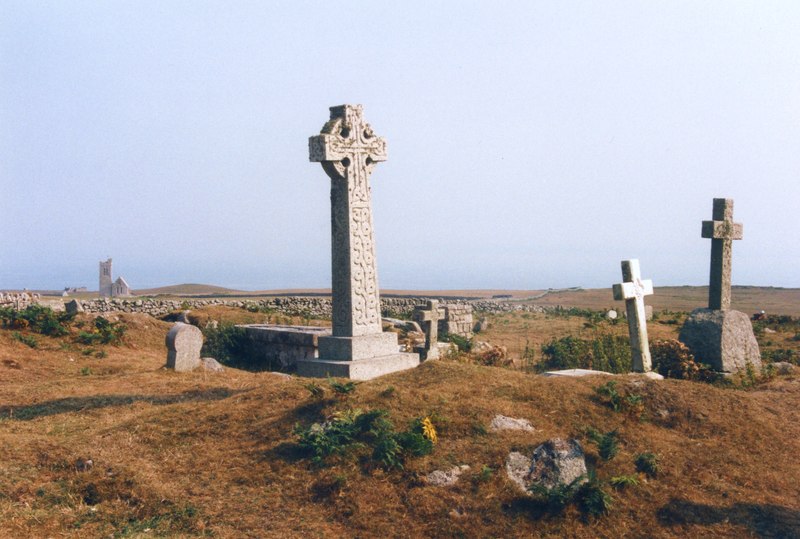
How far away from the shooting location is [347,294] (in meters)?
11.1

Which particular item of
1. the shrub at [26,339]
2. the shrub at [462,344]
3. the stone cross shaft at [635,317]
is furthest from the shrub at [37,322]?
the stone cross shaft at [635,317]

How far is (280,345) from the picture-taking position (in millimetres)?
17047

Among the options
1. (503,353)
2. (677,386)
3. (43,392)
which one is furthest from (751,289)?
(43,392)

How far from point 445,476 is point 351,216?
195 inches

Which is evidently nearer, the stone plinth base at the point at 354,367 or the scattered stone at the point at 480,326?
the stone plinth base at the point at 354,367

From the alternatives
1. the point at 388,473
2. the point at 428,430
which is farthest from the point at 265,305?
the point at 388,473

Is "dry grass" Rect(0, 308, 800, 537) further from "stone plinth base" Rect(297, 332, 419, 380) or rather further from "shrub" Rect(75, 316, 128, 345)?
"shrub" Rect(75, 316, 128, 345)

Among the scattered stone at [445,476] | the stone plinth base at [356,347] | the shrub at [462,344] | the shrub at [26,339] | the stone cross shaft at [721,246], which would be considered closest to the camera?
the scattered stone at [445,476]

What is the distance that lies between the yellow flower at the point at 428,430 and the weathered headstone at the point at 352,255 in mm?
3007

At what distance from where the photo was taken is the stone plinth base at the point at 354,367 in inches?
421

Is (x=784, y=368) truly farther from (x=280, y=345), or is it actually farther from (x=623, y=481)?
(x=280, y=345)

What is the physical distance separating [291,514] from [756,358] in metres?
10.6

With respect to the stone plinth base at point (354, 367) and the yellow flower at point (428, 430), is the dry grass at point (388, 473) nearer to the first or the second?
the yellow flower at point (428, 430)

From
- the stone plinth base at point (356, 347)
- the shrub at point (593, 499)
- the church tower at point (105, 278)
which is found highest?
the church tower at point (105, 278)
